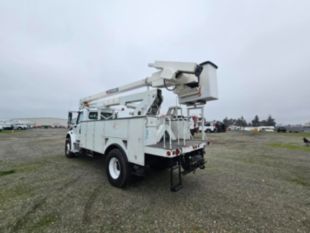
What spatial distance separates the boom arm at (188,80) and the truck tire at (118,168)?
2.27 meters

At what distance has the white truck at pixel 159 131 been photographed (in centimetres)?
377

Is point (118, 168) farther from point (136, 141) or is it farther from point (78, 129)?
point (78, 129)

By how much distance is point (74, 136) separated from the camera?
739 cm

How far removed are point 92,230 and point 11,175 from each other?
4.49 meters

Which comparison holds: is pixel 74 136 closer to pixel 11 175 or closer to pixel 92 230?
pixel 11 175

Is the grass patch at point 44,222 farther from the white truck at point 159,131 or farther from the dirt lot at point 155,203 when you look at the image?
the white truck at point 159,131

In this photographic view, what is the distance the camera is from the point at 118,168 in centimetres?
457

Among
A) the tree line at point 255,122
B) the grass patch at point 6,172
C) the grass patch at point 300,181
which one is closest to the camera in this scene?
the grass patch at point 300,181

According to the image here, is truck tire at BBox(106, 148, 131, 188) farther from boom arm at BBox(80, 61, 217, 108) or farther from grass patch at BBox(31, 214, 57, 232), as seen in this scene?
boom arm at BBox(80, 61, 217, 108)

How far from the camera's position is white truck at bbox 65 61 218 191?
377 cm

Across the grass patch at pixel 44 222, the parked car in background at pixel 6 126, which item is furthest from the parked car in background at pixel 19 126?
the grass patch at pixel 44 222

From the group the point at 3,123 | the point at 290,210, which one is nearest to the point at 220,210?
the point at 290,210

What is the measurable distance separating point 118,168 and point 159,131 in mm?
1648

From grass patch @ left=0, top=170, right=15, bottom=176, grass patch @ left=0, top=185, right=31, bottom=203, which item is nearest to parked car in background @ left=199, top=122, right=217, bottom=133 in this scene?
grass patch @ left=0, top=170, right=15, bottom=176
